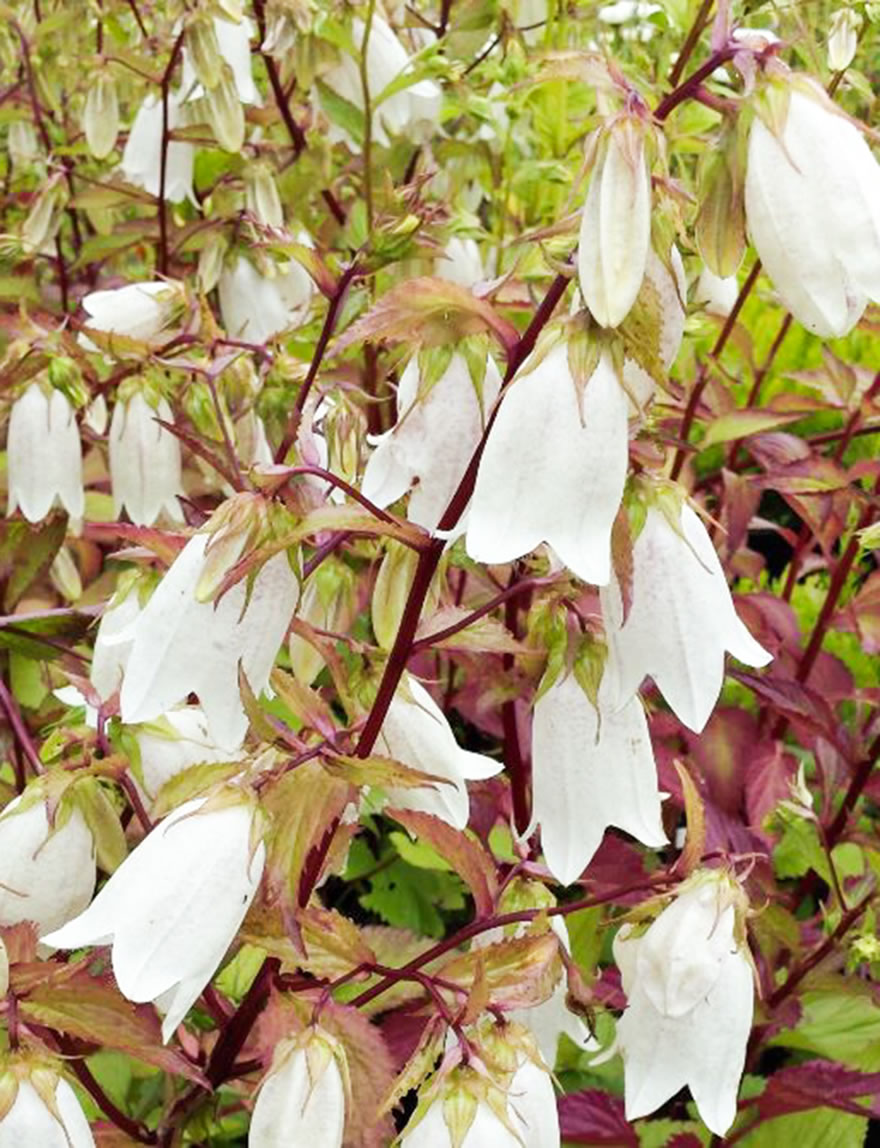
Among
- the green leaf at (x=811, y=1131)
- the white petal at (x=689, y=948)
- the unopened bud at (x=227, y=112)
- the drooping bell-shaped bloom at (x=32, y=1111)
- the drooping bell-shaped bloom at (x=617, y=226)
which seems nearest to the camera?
the drooping bell-shaped bloom at (x=617, y=226)

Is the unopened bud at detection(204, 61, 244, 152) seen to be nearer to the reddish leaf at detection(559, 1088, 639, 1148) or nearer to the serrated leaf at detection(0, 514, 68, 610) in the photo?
the serrated leaf at detection(0, 514, 68, 610)

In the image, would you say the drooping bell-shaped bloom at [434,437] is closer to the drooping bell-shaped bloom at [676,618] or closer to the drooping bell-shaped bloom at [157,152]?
the drooping bell-shaped bloom at [676,618]

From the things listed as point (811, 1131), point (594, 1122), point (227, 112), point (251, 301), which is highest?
point (227, 112)

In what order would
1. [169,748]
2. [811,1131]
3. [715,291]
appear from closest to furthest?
[169,748]
[811,1131]
[715,291]

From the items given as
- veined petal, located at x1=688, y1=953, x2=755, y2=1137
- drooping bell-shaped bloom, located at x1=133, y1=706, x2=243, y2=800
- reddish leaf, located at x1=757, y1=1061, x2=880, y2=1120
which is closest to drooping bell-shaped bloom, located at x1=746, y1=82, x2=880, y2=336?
veined petal, located at x1=688, y1=953, x2=755, y2=1137

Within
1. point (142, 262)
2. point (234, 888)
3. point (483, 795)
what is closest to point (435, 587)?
point (234, 888)

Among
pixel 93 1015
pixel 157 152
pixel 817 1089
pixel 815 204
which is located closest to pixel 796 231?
pixel 815 204

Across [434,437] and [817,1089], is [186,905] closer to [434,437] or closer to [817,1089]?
[434,437]

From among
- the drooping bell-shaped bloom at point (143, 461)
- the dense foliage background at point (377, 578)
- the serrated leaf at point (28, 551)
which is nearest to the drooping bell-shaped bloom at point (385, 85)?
the dense foliage background at point (377, 578)
